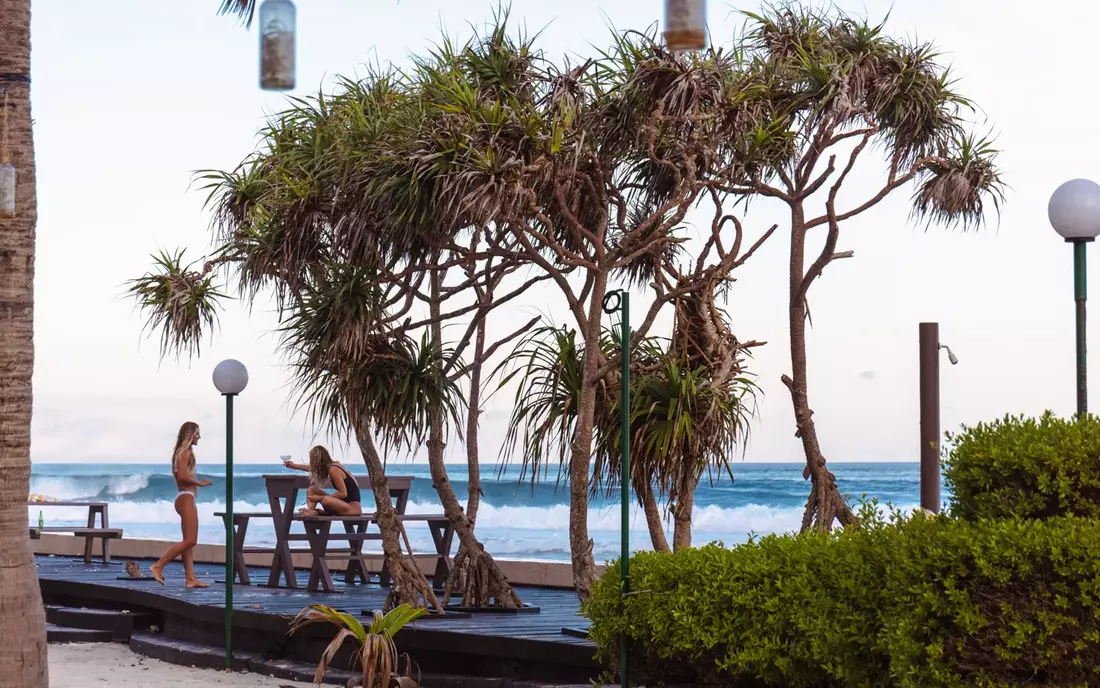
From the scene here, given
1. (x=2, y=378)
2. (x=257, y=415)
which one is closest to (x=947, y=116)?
(x=2, y=378)

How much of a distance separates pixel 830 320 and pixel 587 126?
18489mm

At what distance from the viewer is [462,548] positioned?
8648mm

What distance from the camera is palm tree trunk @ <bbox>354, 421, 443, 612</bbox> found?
8172 mm

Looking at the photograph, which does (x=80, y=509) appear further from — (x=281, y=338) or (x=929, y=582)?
(x=929, y=582)

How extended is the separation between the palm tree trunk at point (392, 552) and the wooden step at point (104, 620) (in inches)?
123

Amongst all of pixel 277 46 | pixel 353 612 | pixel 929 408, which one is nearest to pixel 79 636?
pixel 353 612

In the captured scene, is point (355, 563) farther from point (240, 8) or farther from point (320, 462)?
point (240, 8)

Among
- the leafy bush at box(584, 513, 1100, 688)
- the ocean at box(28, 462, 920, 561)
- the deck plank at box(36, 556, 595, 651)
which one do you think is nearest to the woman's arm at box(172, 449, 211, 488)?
the deck plank at box(36, 556, 595, 651)

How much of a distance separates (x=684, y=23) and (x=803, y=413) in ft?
16.7

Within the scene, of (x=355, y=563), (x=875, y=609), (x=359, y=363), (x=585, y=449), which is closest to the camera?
(x=875, y=609)

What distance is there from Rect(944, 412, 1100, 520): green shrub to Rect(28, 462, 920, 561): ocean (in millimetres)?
22890

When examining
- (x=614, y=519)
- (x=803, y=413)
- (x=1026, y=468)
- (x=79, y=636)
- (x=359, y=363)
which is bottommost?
(x=614, y=519)

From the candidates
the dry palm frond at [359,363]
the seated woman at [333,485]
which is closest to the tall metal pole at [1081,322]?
the dry palm frond at [359,363]

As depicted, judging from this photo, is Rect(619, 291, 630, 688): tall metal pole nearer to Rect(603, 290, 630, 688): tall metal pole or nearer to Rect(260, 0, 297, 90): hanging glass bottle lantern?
Rect(603, 290, 630, 688): tall metal pole
